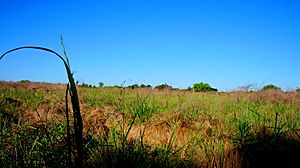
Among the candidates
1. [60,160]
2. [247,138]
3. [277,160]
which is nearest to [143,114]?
[247,138]

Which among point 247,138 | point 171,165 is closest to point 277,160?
point 247,138

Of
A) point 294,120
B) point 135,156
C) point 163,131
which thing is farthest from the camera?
point 294,120

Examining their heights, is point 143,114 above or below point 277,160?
above

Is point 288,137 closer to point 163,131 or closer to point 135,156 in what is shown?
point 163,131

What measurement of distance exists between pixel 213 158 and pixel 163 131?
1.15 meters

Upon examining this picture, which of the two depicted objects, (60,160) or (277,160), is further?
(277,160)

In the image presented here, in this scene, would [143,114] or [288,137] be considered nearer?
[288,137]

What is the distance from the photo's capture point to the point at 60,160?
152cm

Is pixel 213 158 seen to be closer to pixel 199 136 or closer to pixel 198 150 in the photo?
pixel 198 150

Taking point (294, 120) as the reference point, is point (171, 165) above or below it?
below

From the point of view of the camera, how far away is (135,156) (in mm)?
1734

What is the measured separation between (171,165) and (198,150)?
36 centimetres

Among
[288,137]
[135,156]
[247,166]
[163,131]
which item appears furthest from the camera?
[163,131]

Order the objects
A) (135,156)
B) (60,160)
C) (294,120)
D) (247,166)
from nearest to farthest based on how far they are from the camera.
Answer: (60,160) < (135,156) < (247,166) < (294,120)
